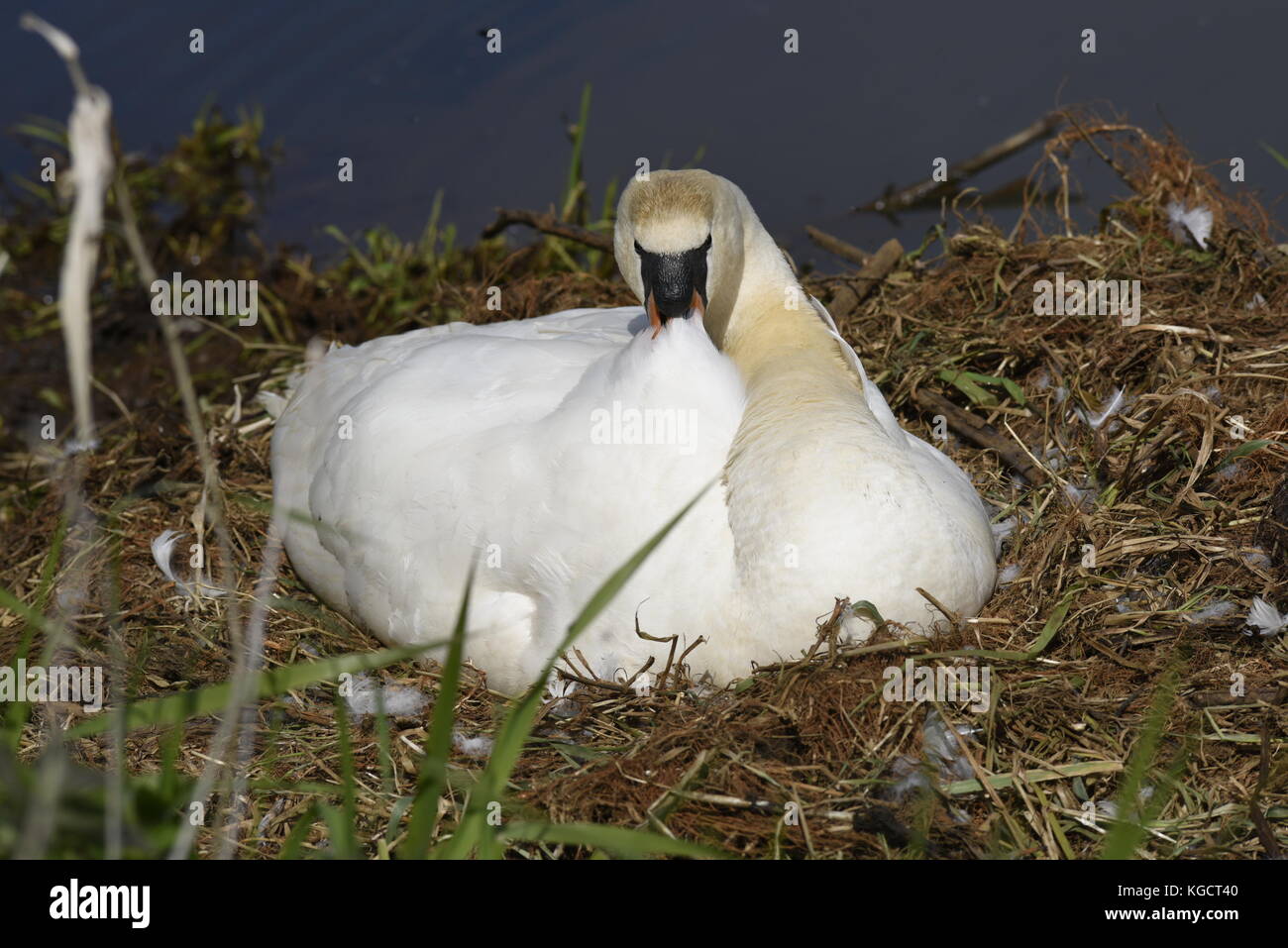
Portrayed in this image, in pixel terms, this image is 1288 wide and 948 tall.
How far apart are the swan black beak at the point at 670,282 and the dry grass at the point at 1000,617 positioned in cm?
103

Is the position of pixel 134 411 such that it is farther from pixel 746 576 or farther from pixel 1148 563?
pixel 1148 563

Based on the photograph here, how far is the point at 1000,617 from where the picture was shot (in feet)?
11.7

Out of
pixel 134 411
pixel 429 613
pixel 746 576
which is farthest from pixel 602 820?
pixel 134 411

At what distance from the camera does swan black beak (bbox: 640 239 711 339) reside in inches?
142

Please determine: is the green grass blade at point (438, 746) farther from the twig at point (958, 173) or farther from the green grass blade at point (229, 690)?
the twig at point (958, 173)

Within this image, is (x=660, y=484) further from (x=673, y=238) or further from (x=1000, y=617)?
(x=1000, y=617)

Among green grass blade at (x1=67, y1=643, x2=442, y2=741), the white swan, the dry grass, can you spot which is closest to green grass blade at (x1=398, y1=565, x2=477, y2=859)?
green grass blade at (x1=67, y1=643, x2=442, y2=741)

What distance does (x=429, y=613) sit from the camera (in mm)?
3758

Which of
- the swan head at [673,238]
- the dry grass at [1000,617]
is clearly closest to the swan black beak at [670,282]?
the swan head at [673,238]

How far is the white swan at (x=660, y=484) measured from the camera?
334 centimetres

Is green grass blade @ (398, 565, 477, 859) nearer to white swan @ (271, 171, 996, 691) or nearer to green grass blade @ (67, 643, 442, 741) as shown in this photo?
green grass blade @ (67, 643, 442, 741)

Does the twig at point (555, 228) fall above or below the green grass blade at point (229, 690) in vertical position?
above

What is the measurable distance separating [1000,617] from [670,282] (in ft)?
4.36

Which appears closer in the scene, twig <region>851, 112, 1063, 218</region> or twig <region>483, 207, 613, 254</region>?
twig <region>483, 207, 613, 254</region>
